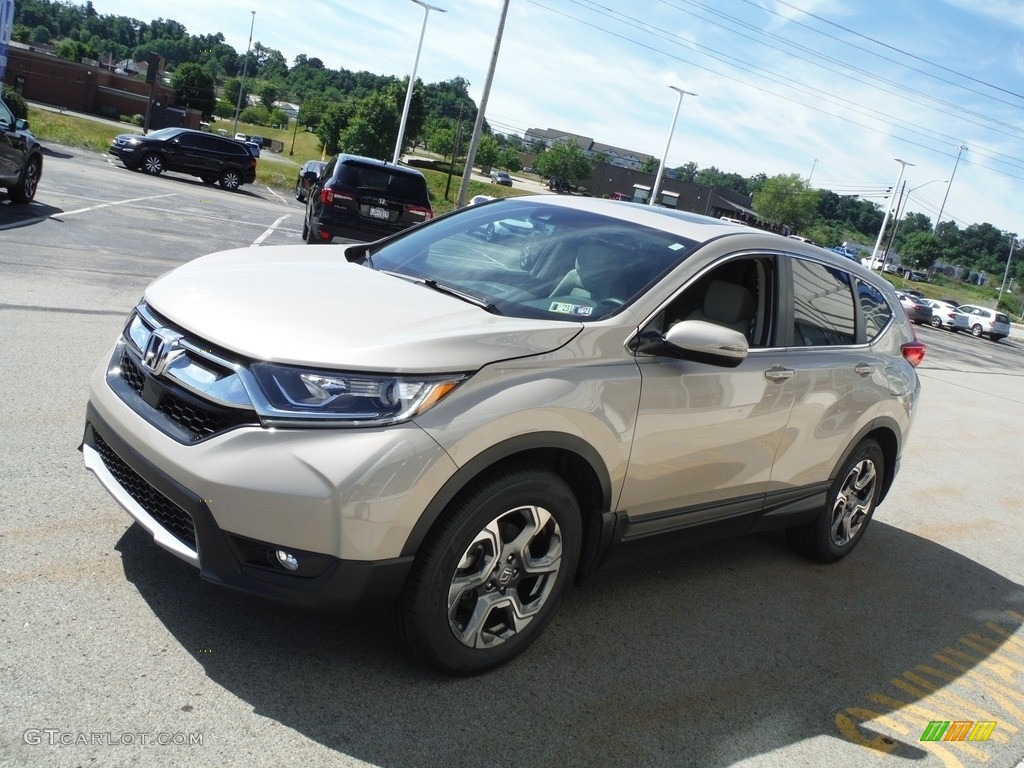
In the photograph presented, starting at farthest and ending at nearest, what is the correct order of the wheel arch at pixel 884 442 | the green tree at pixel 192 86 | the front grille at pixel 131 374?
the green tree at pixel 192 86 < the wheel arch at pixel 884 442 < the front grille at pixel 131 374

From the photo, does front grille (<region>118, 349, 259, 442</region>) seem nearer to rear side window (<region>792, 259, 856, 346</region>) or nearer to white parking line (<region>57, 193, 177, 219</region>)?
rear side window (<region>792, 259, 856, 346</region>)

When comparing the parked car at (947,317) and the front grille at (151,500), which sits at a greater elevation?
the parked car at (947,317)

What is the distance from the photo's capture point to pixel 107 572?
360cm

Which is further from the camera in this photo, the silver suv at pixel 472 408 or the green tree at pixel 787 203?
the green tree at pixel 787 203

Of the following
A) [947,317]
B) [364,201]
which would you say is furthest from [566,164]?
[364,201]

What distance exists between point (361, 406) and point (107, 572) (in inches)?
57.3

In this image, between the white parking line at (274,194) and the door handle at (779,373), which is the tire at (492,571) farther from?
the white parking line at (274,194)

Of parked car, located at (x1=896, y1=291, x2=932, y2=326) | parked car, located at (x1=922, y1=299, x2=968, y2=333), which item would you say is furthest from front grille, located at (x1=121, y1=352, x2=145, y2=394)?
parked car, located at (x1=922, y1=299, x2=968, y2=333)

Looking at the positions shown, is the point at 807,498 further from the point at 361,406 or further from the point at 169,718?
the point at 169,718

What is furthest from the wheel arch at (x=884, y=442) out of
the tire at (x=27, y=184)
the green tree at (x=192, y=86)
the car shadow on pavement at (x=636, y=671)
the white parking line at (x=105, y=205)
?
the green tree at (x=192, y=86)

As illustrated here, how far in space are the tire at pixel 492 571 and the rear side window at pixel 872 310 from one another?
2646 millimetres

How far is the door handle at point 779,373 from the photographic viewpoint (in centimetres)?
432

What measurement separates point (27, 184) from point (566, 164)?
12862 cm

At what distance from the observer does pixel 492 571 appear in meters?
3.29
